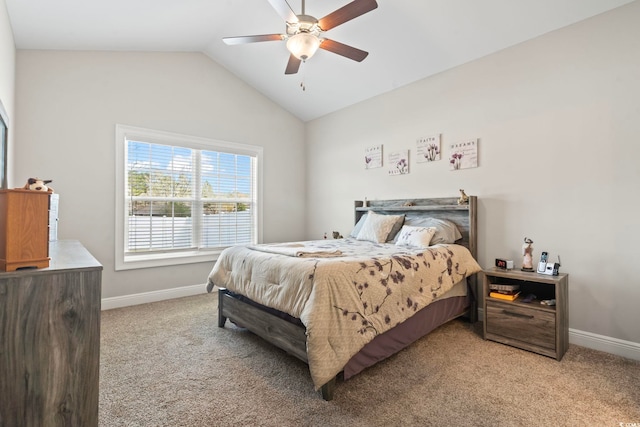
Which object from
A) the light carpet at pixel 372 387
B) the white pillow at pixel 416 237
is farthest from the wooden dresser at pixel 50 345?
the white pillow at pixel 416 237

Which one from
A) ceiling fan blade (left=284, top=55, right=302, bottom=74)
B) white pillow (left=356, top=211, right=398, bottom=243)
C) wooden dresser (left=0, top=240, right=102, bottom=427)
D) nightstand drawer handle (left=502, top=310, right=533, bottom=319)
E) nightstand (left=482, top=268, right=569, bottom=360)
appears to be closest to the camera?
wooden dresser (left=0, top=240, right=102, bottom=427)

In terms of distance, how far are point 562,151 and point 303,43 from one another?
2338 millimetres

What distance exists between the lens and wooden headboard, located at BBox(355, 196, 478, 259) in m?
3.12

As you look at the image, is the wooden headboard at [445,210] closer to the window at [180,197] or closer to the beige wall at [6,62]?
the window at [180,197]

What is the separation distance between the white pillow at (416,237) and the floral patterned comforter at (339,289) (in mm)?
288

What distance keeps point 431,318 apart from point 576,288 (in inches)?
48.4

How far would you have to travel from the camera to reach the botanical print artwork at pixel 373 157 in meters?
4.09

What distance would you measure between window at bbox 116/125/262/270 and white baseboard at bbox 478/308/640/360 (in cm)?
383

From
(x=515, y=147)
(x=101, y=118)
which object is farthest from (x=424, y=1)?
(x=101, y=118)

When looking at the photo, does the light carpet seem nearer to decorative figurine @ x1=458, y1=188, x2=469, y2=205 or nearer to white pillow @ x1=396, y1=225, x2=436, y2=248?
white pillow @ x1=396, y1=225, x2=436, y2=248

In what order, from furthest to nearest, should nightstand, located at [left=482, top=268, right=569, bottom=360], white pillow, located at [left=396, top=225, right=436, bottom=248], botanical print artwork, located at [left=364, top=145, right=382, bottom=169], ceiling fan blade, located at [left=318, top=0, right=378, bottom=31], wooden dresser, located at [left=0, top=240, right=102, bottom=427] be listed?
1. botanical print artwork, located at [left=364, top=145, right=382, bottom=169]
2. white pillow, located at [left=396, top=225, right=436, bottom=248]
3. nightstand, located at [left=482, top=268, right=569, bottom=360]
4. ceiling fan blade, located at [left=318, top=0, right=378, bottom=31]
5. wooden dresser, located at [left=0, top=240, right=102, bottom=427]

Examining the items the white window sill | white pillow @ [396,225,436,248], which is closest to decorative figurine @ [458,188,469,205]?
white pillow @ [396,225,436,248]

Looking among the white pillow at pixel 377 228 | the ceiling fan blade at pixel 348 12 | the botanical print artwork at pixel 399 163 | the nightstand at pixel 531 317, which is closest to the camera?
the ceiling fan blade at pixel 348 12

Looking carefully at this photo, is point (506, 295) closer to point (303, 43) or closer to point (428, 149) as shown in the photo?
point (428, 149)
